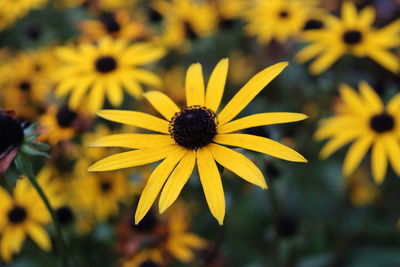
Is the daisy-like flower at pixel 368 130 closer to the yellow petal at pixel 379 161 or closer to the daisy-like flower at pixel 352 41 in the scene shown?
the yellow petal at pixel 379 161

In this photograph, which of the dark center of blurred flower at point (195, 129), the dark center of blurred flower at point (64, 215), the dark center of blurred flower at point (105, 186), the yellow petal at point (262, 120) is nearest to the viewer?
the yellow petal at point (262, 120)

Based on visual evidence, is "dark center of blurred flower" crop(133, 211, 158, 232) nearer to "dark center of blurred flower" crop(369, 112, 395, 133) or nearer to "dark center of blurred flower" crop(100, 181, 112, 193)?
"dark center of blurred flower" crop(100, 181, 112, 193)

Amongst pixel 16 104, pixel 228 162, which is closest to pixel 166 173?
pixel 228 162

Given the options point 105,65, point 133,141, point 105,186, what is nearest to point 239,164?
point 133,141

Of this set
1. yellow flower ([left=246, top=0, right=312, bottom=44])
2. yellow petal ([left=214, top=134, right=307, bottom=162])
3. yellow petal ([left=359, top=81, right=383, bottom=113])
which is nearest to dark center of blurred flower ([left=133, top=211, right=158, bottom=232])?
yellow petal ([left=214, top=134, right=307, bottom=162])

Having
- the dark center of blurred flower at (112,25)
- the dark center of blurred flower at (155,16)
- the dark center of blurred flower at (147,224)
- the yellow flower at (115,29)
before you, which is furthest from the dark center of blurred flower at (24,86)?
the dark center of blurred flower at (147,224)

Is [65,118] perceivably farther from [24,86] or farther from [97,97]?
[24,86]

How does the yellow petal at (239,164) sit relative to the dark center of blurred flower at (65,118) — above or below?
below
